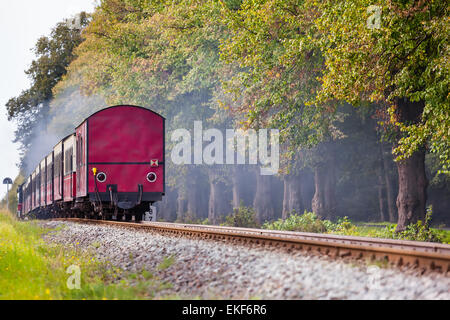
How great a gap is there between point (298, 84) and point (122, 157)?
634cm

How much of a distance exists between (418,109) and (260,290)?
12.4 metres

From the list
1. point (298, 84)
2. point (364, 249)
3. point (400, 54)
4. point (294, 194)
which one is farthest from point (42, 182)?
point (364, 249)

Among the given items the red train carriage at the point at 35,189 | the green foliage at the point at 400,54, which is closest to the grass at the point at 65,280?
the green foliage at the point at 400,54

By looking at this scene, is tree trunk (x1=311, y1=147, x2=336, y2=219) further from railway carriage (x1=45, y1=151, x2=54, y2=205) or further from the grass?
the grass

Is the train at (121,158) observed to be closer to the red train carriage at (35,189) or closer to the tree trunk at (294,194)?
the tree trunk at (294,194)

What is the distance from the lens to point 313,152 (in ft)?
107

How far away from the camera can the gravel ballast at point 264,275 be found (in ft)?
22.2

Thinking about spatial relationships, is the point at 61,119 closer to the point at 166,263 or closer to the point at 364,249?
the point at 166,263

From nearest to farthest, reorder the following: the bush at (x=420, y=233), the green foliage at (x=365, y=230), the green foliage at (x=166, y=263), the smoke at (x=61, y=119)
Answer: the green foliage at (x=166, y=263) < the bush at (x=420, y=233) < the green foliage at (x=365, y=230) < the smoke at (x=61, y=119)

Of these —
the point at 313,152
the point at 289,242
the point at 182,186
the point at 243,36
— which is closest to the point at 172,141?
the point at 182,186

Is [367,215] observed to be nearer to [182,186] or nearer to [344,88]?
[182,186]

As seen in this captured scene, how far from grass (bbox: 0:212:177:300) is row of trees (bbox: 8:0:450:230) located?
760 centimetres

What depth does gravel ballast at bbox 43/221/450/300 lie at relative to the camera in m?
6.78

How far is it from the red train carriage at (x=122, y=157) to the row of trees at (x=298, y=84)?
353 centimetres
